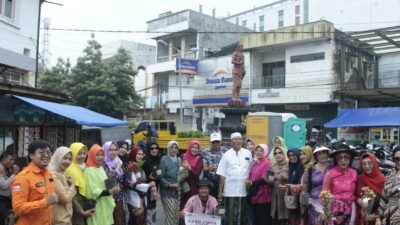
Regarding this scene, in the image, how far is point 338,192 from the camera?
4.64 m

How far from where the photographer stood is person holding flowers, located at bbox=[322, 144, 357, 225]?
4.59 meters

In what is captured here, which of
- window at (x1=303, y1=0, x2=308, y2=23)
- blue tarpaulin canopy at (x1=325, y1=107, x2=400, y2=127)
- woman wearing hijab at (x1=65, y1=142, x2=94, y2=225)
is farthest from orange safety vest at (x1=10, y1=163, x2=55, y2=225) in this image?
window at (x1=303, y1=0, x2=308, y2=23)

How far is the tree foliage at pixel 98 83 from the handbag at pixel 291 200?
724 inches

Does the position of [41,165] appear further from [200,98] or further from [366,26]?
Result: [366,26]

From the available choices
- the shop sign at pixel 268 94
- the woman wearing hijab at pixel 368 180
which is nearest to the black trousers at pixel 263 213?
the woman wearing hijab at pixel 368 180

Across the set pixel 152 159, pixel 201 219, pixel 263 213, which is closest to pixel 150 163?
pixel 152 159

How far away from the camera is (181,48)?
3184cm

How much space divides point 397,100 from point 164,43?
58.4ft

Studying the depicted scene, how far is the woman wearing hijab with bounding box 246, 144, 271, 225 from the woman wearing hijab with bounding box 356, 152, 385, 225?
1.52 metres

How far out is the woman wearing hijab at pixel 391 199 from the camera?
4.09m

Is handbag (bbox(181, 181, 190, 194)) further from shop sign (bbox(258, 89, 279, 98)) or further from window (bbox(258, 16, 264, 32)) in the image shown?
window (bbox(258, 16, 264, 32))

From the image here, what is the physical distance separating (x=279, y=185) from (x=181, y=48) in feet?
88.9

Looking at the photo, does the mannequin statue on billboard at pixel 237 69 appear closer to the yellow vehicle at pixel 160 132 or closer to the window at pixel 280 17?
the yellow vehicle at pixel 160 132

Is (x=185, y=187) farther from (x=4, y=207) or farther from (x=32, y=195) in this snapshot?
(x=32, y=195)
